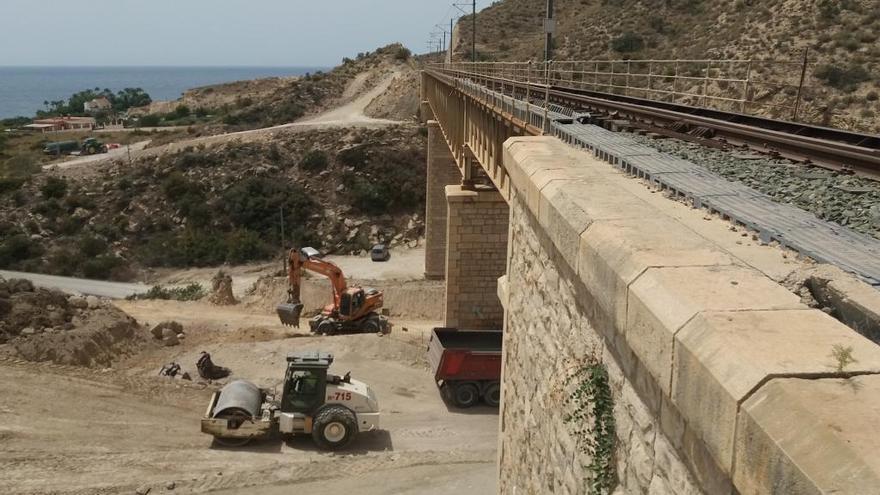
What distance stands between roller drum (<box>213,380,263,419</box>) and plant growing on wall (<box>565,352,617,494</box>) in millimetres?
11035

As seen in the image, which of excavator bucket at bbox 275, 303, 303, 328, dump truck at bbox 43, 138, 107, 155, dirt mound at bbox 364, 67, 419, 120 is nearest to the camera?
excavator bucket at bbox 275, 303, 303, 328

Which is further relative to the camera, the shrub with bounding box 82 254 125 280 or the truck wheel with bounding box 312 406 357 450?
the shrub with bounding box 82 254 125 280

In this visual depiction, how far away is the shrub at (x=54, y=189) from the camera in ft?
158

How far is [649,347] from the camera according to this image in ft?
10.8

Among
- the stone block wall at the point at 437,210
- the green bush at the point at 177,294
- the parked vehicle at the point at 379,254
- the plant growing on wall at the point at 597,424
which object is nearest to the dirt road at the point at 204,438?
the plant growing on wall at the point at 597,424

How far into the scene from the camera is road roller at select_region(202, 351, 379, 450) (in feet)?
46.3

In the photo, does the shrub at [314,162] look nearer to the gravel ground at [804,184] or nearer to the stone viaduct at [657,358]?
Result: the stone viaduct at [657,358]

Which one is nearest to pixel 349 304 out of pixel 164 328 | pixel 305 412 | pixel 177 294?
pixel 164 328

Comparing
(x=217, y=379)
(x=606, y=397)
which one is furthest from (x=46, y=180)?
(x=606, y=397)

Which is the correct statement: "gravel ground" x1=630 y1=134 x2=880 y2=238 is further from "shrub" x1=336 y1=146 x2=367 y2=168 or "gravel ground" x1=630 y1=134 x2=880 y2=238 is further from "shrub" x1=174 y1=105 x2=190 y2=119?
"shrub" x1=174 y1=105 x2=190 y2=119

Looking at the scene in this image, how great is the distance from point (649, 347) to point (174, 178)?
49882 millimetres

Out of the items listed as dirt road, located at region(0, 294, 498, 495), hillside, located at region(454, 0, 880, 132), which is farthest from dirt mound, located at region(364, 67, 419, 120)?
dirt road, located at region(0, 294, 498, 495)

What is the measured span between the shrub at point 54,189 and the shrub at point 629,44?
43.1 meters

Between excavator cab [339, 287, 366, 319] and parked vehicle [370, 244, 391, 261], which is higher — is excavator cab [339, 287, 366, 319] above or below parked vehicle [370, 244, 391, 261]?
above
